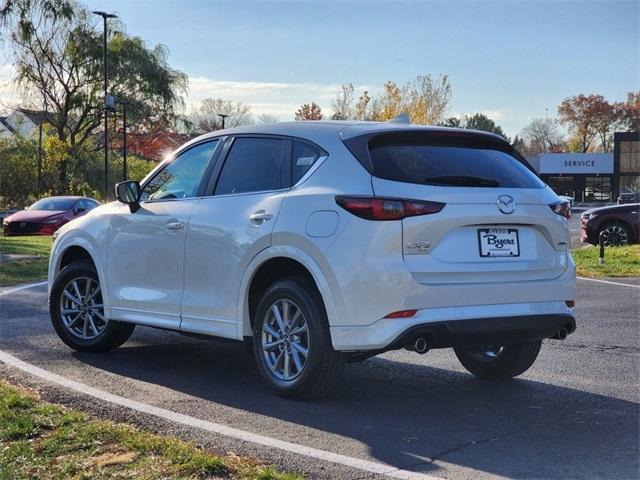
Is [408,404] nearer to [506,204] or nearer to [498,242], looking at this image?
[498,242]

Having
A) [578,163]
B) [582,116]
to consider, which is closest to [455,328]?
[578,163]

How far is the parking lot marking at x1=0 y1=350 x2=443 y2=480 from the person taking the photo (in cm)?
429

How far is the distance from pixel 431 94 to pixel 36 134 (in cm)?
2452

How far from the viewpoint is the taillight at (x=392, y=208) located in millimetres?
5301

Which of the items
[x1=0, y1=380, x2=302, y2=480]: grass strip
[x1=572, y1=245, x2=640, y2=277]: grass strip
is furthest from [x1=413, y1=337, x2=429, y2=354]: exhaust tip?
[x1=572, y1=245, x2=640, y2=277]: grass strip

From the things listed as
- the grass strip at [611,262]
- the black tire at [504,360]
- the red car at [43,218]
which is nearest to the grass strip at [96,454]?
the black tire at [504,360]

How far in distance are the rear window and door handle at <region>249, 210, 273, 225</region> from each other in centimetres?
82

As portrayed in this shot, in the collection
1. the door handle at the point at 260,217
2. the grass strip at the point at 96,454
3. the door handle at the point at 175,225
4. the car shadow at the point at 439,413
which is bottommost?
the car shadow at the point at 439,413

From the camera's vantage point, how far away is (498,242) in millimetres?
5555

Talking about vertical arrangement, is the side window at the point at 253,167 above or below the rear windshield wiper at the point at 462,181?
above

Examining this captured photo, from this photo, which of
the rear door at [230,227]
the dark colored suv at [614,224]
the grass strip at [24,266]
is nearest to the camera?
the rear door at [230,227]

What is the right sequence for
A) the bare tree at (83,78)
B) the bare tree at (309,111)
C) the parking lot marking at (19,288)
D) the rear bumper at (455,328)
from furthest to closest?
the bare tree at (309,111)
the bare tree at (83,78)
the parking lot marking at (19,288)
the rear bumper at (455,328)

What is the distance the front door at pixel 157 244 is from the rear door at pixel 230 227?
157 millimetres

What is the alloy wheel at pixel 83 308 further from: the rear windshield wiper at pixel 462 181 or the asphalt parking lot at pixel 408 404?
the rear windshield wiper at pixel 462 181
